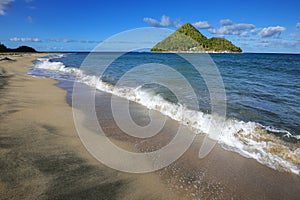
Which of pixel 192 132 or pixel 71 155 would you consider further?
pixel 192 132

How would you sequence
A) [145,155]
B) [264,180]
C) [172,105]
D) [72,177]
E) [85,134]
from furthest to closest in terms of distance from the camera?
[172,105], [85,134], [145,155], [264,180], [72,177]

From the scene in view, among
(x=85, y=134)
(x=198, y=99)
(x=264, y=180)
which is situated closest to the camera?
(x=264, y=180)

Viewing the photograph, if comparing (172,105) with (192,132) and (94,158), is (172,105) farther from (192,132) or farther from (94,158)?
(94,158)

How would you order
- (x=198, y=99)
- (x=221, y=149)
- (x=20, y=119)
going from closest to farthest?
(x=221, y=149)
(x=20, y=119)
(x=198, y=99)

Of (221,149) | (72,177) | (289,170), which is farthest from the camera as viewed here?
(221,149)

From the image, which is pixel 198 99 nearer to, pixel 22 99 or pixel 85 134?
pixel 85 134

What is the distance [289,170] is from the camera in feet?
11.7

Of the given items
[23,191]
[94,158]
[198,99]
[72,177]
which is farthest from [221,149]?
[198,99]

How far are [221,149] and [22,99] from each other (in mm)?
7159

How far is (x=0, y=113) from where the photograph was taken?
546cm

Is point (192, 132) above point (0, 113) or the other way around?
the other way around

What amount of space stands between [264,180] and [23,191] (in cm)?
365

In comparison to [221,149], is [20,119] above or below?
above

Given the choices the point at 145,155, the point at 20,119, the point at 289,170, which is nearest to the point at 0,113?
the point at 20,119
